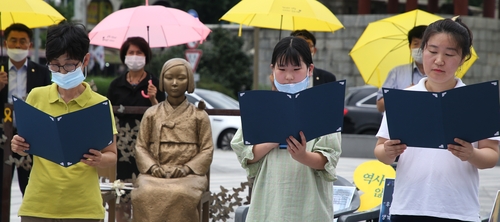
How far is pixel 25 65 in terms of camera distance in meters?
6.21

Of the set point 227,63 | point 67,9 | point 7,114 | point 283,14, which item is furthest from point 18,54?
point 67,9

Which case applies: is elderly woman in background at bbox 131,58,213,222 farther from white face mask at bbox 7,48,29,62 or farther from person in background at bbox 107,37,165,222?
white face mask at bbox 7,48,29,62

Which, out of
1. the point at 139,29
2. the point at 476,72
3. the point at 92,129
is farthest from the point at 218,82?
the point at 92,129

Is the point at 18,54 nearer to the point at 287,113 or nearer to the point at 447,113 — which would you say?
the point at 287,113

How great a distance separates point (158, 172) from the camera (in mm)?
5082

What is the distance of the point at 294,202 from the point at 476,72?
61.5 ft

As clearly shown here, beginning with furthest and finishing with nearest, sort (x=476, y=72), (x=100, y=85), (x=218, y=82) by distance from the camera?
(x=218, y=82)
(x=100, y=85)
(x=476, y=72)

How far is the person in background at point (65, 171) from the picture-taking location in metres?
3.77

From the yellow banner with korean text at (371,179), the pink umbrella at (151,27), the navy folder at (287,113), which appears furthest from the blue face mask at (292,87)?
the pink umbrella at (151,27)

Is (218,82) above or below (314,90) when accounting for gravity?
below

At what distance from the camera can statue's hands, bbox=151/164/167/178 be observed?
5086mm

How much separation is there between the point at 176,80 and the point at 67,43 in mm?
1450

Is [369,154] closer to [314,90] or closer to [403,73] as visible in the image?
[403,73]

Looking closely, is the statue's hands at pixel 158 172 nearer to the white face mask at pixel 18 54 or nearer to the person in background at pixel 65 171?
the person in background at pixel 65 171
